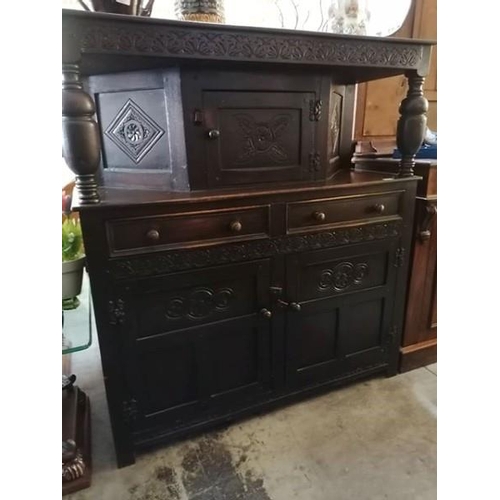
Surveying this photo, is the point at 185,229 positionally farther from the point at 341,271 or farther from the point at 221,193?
the point at 341,271

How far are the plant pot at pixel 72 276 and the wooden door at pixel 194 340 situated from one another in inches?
9.1

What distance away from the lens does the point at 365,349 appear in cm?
164

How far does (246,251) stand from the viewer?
4.09 feet

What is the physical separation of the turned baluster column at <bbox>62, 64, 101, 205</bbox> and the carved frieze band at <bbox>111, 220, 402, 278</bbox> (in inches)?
9.4

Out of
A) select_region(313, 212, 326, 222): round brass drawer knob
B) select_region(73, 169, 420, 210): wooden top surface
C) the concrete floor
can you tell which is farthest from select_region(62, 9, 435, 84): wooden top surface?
the concrete floor

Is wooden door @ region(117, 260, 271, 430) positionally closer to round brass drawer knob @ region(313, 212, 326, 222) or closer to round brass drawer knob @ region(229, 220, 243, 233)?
round brass drawer knob @ region(229, 220, 243, 233)

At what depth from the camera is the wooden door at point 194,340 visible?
1196mm

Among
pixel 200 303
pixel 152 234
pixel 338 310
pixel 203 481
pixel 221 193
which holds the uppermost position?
pixel 221 193

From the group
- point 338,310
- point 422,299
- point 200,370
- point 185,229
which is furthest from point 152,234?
point 422,299

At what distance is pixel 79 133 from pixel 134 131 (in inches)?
14.4

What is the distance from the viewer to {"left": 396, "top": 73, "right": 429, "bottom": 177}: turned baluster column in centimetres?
134
